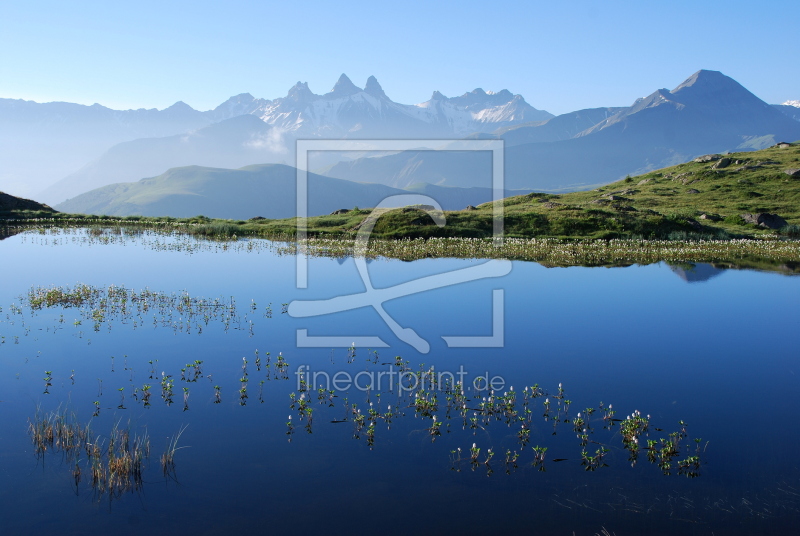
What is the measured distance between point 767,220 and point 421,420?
76.8 meters

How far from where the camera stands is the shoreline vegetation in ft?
164

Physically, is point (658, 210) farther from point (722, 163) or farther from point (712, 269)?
point (712, 269)

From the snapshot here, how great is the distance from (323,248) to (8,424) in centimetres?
3807

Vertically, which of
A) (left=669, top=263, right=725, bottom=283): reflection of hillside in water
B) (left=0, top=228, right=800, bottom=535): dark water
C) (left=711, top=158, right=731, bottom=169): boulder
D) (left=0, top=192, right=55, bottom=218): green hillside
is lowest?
(left=0, top=228, right=800, bottom=535): dark water

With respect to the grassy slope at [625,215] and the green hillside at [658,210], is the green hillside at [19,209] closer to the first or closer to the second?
the grassy slope at [625,215]

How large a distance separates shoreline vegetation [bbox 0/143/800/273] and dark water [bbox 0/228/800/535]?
19.0 m

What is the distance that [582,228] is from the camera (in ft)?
217

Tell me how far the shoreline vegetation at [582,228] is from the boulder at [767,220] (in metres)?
0.14

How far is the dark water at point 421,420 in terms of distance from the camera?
1066 cm

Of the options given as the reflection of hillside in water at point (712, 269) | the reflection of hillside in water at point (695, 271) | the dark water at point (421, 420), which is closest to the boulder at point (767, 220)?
the reflection of hillside in water at point (712, 269)

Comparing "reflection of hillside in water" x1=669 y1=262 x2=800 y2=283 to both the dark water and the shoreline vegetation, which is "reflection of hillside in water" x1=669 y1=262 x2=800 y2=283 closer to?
the shoreline vegetation

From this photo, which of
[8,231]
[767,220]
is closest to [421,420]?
[8,231]

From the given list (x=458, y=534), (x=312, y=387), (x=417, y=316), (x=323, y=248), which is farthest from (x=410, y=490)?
(x=323, y=248)

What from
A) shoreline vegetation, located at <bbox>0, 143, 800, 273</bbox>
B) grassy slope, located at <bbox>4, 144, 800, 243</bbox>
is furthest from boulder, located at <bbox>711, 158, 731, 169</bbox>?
shoreline vegetation, located at <bbox>0, 143, 800, 273</bbox>
